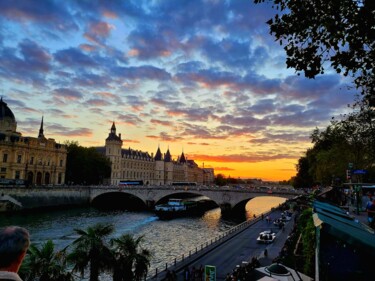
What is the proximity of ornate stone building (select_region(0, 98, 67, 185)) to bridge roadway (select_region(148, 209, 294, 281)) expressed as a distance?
2667 inches

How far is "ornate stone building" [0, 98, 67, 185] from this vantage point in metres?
86.1

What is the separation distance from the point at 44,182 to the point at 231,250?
Answer: 78972 millimetres

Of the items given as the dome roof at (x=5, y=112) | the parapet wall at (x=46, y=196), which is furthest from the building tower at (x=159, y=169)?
the dome roof at (x=5, y=112)

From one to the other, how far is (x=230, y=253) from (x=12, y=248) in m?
33.0

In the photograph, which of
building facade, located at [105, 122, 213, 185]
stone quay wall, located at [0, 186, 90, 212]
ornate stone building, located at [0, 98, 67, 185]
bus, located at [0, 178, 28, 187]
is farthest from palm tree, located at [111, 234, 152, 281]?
building facade, located at [105, 122, 213, 185]

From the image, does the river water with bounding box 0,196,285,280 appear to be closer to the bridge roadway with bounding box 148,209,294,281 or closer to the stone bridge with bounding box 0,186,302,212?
the bridge roadway with bounding box 148,209,294,281

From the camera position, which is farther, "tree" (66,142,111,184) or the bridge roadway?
"tree" (66,142,111,184)

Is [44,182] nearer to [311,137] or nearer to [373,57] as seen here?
[311,137]

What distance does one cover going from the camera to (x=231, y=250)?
1378 inches

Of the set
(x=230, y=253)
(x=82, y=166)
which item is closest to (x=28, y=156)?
(x=82, y=166)

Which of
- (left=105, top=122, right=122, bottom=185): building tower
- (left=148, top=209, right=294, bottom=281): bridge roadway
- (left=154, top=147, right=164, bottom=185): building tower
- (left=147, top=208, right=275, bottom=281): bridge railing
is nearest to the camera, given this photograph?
(left=147, top=208, right=275, bottom=281): bridge railing

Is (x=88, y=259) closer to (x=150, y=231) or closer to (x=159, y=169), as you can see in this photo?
(x=150, y=231)

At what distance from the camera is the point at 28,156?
3605 inches

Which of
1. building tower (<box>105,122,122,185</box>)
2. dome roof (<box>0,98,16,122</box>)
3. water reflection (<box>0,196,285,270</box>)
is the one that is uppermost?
dome roof (<box>0,98,16,122</box>)
